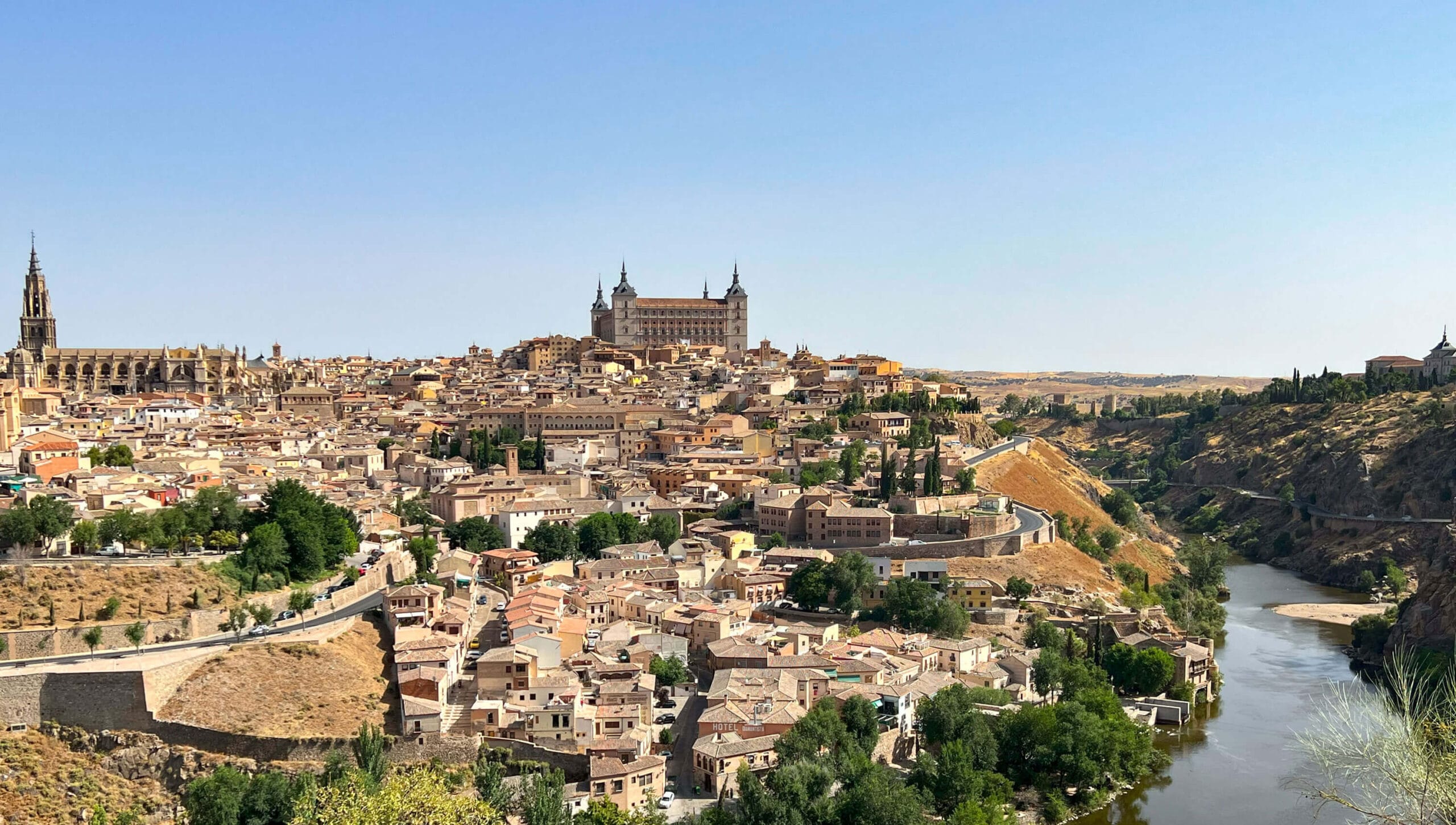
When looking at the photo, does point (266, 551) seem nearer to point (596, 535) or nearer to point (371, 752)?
point (371, 752)

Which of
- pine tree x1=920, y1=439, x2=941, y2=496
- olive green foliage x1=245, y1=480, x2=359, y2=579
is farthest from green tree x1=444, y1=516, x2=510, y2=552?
pine tree x1=920, y1=439, x2=941, y2=496

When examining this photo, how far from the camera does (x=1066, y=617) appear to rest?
2817 cm

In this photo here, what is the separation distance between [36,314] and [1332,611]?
51.6 m

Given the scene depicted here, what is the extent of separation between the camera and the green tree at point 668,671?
858 inches

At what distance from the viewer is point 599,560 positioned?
2834 centimetres

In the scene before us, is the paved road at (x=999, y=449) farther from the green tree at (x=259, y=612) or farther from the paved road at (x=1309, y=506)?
the green tree at (x=259, y=612)

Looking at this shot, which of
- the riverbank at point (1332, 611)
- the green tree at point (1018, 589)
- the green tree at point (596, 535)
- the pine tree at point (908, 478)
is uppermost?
the pine tree at point (908, 478)

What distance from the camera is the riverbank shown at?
35344mm

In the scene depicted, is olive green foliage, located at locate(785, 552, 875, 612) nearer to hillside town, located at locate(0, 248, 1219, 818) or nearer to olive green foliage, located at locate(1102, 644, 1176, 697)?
hillside town, located at locate(0, 248, 1219, 818)

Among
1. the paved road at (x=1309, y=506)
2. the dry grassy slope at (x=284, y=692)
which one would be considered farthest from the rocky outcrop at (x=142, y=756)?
the paved road at (x=1309, y=506)

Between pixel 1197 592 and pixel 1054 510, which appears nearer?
pixel 1197 592

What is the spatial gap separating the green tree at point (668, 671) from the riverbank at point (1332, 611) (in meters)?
21.2

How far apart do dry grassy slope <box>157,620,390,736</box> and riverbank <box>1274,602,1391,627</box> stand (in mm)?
26178

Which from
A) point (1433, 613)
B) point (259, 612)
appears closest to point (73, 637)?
point (259, 612)
